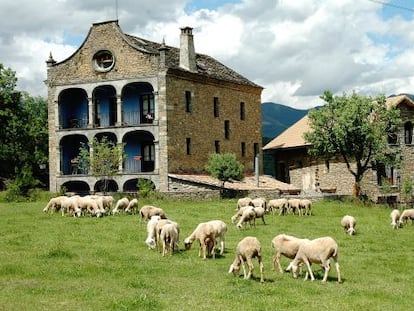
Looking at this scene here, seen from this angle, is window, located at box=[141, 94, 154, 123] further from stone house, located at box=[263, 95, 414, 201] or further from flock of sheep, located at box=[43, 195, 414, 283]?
flock of sheep, located at box=[43, 195, 414, 283]

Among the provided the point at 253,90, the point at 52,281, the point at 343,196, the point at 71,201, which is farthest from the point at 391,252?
the point at 253,90

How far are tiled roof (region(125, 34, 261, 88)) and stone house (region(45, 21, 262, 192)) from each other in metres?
0.16

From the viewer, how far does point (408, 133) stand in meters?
51.5

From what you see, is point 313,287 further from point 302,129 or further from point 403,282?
point 302,129

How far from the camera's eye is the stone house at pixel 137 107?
4569 cm

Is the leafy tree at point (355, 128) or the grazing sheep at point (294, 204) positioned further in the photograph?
the leafy tree at point (355, 128)

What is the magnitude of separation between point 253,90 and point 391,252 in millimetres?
36048

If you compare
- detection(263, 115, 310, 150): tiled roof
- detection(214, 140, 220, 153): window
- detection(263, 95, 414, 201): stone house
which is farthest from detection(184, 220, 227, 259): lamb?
detection(263, 115, 310, 150): tiled roof

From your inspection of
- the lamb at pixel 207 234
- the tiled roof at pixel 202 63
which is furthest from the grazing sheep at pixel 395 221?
the tiled roof at pixel 202 63

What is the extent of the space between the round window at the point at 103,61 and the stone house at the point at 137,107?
0.07 metres

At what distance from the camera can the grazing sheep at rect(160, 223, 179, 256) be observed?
19203 millimetres

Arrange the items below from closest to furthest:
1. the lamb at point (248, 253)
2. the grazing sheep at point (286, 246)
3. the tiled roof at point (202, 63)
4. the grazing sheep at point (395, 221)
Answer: the lamb at point (248, 253)
the grazing sheep at point (286, 246)
the grazing sheep at point (395, 221)
the tiled roof at point (202, 63)

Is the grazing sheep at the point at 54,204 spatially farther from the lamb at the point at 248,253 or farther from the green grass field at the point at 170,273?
the lamb at the point at 248,253

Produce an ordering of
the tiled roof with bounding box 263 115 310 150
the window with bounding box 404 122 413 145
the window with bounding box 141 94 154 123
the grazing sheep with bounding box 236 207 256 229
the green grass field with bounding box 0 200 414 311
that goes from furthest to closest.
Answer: the tiled roof with bounding box 263 115 310 150
the window with bounding box 404 122 413 145
the window with bounding box 141 94 154 123
the grazing sheep with bounding box 236 207 256 229
the green grass field with bounding box 0 200 414 311
